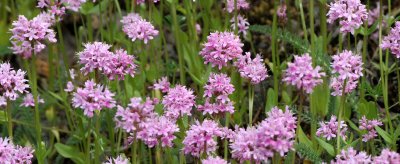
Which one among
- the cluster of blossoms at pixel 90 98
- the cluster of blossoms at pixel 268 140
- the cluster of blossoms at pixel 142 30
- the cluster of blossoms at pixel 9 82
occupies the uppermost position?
the cluster of blossoms at pixel 142 30

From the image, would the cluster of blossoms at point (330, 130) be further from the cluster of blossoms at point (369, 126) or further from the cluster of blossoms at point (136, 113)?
the cluster of blossoms at point (136, 113)

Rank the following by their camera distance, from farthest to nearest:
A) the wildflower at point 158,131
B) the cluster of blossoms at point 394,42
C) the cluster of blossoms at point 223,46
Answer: the cluster of blossoms at point 394,42 → the cluster of blossoms at point 223,46 → the wildflower at point 158,131

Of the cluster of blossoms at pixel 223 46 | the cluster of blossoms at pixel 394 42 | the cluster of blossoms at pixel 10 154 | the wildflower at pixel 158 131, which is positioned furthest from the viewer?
the cluster of blossoms at pixel 394 42

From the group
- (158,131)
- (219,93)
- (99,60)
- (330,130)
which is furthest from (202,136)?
(330,130)

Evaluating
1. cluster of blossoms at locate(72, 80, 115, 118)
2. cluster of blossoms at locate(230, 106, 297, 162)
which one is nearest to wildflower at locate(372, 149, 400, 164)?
cluster of blossoms at locate(230, 106, 297, 162)

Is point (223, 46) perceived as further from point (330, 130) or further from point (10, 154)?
point (10, 154)

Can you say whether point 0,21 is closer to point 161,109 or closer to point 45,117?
point 45,117

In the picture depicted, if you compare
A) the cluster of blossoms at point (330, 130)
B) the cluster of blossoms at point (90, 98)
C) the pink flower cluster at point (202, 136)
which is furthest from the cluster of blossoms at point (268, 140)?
the cluster of blossoms at point (330, 130)
